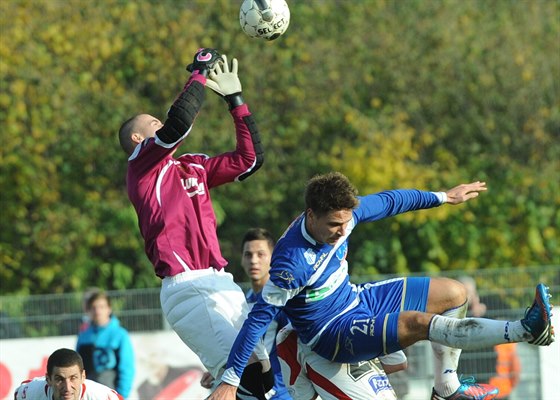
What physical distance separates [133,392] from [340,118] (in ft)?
26.9

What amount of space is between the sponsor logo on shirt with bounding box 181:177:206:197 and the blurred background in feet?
34.4

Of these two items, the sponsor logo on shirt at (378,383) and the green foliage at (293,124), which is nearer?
the sponsor logo on shirt at (378,383)

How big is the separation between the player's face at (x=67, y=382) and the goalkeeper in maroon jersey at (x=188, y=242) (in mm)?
1151

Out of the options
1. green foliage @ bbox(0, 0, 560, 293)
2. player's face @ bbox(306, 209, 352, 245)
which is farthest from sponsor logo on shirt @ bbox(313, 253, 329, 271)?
green foliage @ bbox(0, 0, 560, 293)

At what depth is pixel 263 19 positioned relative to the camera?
8945 millimetres

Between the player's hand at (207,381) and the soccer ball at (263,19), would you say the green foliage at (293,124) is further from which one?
the soccer ball at (263,19)

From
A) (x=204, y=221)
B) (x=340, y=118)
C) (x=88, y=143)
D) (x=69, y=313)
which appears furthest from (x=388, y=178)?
(x=204, y=221)

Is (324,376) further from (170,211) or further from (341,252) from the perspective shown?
(170,211)

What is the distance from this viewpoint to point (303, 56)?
20.5 metres

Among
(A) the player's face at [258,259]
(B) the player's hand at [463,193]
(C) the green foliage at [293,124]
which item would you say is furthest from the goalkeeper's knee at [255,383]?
(C) the green foliage at [293,124]

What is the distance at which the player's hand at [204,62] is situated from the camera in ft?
27.3

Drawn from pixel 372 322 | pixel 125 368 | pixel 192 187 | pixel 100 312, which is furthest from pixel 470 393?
pixel 100 312

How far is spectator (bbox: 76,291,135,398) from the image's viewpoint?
12.5 meters

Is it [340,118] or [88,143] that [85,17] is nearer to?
[88,143]
